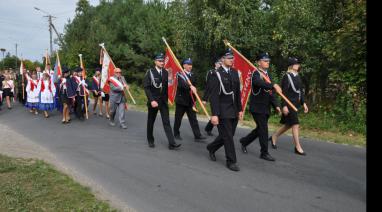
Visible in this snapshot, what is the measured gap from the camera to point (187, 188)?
5.62m

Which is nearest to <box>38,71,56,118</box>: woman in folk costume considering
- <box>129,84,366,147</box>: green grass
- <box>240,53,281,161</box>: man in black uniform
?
<box>129,84,366,147</box>: green grass

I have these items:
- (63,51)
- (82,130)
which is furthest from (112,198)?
(63,51)

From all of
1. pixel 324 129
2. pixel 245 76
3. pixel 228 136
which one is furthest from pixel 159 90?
pixel 324 129

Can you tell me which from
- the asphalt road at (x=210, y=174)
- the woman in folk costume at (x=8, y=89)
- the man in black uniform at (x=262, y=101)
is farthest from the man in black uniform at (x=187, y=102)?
the woman in folk costume at (x=8, y=89)

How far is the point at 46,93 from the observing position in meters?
14.8

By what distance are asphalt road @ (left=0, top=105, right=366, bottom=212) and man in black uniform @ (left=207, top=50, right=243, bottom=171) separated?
38 centimetres

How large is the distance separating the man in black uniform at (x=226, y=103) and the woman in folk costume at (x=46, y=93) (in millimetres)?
9473

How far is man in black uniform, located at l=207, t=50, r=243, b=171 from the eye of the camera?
658 centimetres

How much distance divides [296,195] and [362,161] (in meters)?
2.67

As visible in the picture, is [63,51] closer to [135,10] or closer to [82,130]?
[135,10]

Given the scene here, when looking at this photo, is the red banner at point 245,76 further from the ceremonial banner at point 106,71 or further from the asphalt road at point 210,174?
the ceremonial banner at point 106,71

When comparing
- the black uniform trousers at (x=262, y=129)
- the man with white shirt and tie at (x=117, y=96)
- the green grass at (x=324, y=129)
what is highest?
the man with white shirt and tie at (x=117, y=96)

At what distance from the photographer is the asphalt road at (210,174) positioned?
505cm

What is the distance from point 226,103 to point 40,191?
10.3ft
